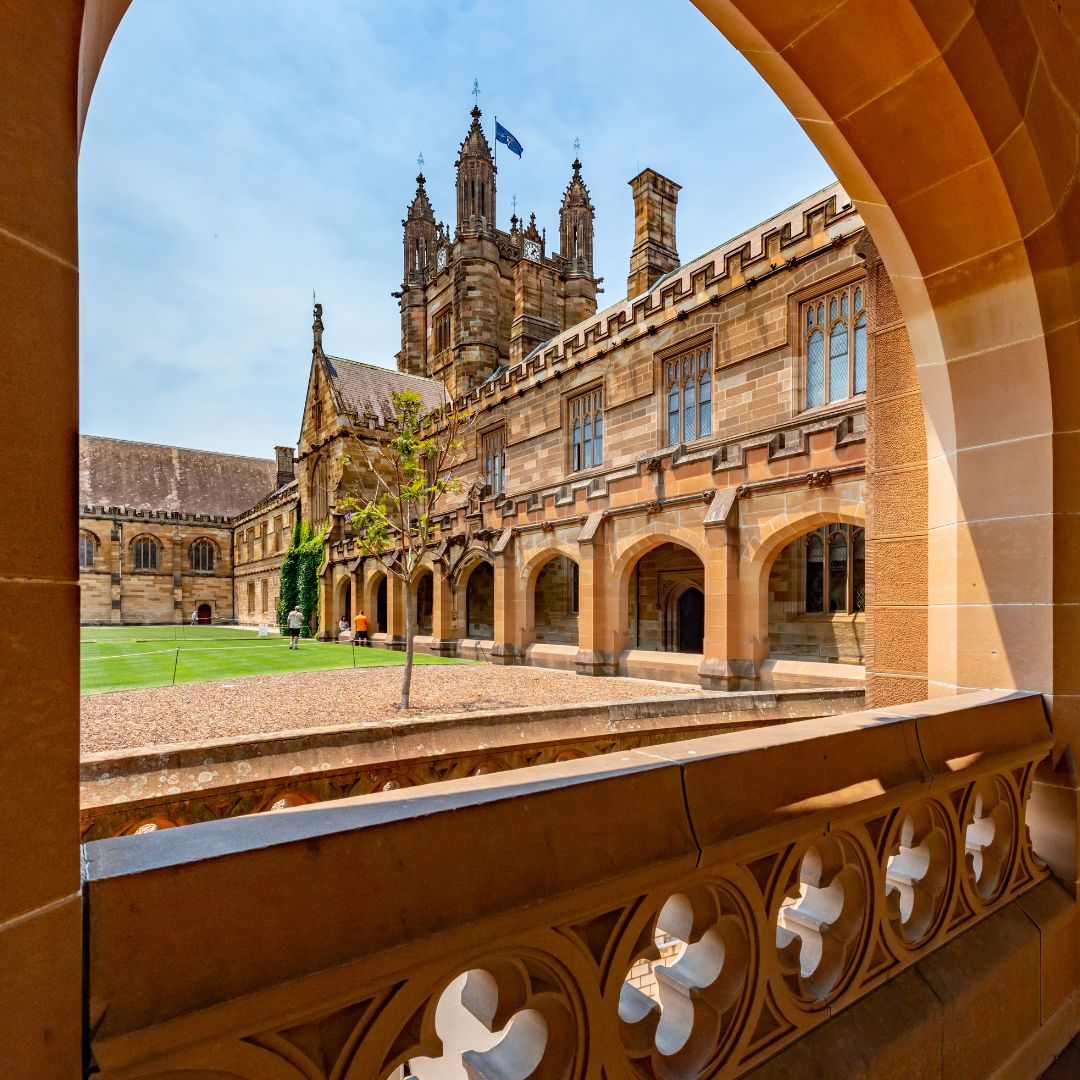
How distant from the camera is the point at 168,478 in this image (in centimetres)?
5209

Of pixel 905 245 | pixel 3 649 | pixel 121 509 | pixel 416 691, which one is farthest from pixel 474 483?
pixel 121 509

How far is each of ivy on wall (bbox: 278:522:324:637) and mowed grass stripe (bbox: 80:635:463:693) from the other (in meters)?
6.98

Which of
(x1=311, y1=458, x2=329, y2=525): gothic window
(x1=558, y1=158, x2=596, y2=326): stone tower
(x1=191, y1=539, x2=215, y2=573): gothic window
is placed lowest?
(x1=191, y1=539, x2=215, y2=573): gothic window

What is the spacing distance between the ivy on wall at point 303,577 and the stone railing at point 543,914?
30465mm

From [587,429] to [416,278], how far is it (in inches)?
1062

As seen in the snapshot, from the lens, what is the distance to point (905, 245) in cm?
243

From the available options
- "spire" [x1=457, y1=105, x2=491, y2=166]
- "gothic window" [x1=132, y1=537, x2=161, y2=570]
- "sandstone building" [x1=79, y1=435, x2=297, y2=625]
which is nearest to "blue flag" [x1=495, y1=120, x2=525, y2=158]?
"spire" [x1=457, y1=105, x2=491, y2=166]

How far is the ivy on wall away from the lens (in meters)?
30.6

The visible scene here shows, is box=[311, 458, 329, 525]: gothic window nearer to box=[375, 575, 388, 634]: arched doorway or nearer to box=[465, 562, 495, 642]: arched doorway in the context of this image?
box=[375, 575, 388, 634]: arched doorway

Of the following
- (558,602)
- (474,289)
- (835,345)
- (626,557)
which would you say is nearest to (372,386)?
(474,289)

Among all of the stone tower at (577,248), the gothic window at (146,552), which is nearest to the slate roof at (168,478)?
the gothic window at (146,552)

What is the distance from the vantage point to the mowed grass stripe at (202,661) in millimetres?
13171

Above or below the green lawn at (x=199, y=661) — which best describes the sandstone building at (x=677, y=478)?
above

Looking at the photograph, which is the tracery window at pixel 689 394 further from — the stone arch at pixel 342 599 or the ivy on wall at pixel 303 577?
the ivy on wall at pixel 303 577
